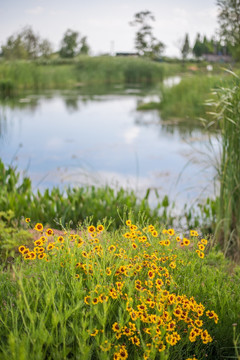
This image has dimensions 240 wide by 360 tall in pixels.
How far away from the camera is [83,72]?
880 inches

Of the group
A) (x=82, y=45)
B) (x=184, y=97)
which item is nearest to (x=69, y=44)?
(x=82, y=45)

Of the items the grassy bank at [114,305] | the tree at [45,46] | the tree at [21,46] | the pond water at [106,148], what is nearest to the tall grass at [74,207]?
the pond water at [106,148]

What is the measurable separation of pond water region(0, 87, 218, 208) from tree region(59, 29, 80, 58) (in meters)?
13.0

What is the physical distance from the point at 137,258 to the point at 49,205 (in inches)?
79.3

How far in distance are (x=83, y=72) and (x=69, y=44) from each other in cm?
488

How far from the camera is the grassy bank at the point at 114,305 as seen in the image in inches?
60.1

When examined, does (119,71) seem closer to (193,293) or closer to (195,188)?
(195,188)

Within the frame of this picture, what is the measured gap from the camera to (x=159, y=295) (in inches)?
65.3

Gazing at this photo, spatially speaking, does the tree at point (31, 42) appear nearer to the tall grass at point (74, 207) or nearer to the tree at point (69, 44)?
the tree at point (69, 44)

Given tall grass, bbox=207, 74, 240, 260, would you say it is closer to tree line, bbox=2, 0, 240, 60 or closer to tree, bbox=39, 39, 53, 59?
tree line, bbox=2, 0, 240, 60

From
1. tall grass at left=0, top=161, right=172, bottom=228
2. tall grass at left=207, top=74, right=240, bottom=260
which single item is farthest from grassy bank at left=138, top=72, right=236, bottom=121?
tall grass at left=207, top=74, right=240, bottom=260

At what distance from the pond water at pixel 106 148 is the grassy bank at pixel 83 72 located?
12.0 feet

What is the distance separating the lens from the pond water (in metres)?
5.70

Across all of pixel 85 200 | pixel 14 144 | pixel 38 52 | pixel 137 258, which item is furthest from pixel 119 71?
pixel 137 258
